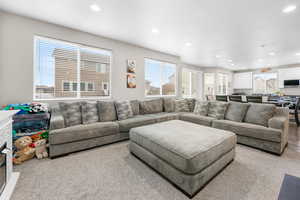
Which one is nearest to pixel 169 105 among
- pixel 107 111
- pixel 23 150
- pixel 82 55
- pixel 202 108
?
pixel 202 108

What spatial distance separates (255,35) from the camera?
3.44m

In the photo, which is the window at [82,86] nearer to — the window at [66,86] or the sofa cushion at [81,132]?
the window at [66,86]

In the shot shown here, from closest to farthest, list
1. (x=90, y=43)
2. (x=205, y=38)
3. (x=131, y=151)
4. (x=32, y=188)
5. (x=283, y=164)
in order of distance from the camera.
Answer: (x=32, y=188)
(x=283, y=164)
(x=131, y=151)
(x=90, y=43)
(x=205, y=38)

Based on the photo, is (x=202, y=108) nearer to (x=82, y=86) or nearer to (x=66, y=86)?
(x=82, y=86)

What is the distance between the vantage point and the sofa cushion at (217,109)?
3.35m

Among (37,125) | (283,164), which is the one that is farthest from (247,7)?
(37,125)

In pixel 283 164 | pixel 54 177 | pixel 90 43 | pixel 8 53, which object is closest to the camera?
pixel 54 177

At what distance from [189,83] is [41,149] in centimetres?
712

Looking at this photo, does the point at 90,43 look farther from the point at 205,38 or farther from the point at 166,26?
the point at 205,38

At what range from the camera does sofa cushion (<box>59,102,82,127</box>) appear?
2568mm

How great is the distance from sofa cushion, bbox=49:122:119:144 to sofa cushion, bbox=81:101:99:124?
0.26m

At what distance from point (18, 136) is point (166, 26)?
3.66 meters

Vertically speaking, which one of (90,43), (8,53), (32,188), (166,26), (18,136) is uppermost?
(166,26)

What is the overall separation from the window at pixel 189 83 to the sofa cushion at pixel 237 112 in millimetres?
3934
